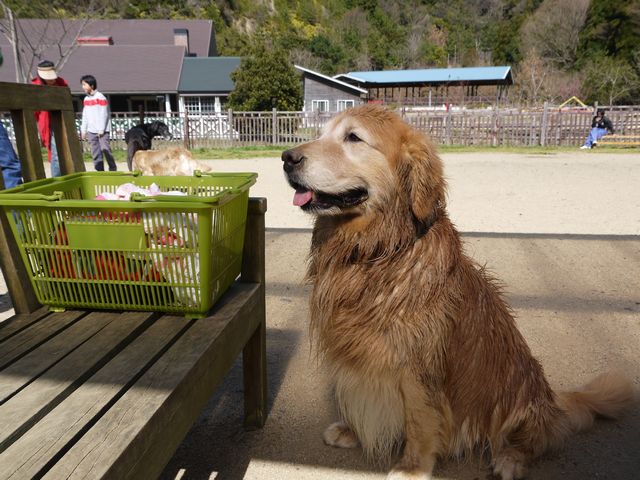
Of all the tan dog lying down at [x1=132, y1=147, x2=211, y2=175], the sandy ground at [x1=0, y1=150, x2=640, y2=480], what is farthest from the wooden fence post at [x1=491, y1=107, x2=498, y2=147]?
the tan dog lying down at [x1=132, y1=147, x2=211, y2=175]

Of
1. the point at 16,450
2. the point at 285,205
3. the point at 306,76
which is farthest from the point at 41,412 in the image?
the point at 306,76

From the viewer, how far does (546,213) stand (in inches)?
294

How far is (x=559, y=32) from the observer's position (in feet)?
186

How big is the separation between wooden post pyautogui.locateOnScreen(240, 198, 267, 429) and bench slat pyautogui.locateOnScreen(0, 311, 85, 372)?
2.50 ft

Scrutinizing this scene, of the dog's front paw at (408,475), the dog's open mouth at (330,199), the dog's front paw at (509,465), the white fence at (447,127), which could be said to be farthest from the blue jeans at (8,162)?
the white fence at (447,127)

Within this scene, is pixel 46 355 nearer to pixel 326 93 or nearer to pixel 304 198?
pixel 304 198

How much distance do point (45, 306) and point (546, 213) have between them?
23.7ft

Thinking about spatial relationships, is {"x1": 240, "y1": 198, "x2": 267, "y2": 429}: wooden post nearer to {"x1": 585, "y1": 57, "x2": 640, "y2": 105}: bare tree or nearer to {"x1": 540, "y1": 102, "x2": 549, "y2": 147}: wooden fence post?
{"x1": 540, "y1": 102, "x2": 549, "y2": 147}: wooden fence post

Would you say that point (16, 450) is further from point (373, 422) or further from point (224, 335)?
point (373, 422)

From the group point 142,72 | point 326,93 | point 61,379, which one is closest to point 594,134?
point 61,379

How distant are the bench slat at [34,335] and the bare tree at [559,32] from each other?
61579 mm

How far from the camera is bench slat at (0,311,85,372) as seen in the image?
1569mm

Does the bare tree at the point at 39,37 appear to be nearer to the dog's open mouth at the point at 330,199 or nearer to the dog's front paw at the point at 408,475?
the dog's open mouth at the point at 330,199

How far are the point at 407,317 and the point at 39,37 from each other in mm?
35773
